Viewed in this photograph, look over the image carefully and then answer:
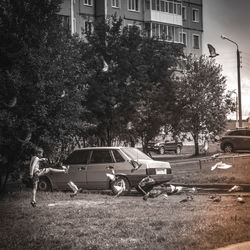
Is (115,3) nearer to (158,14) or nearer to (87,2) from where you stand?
(87,2)

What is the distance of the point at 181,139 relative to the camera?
39.1 metres

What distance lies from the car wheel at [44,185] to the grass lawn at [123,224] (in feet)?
9.62

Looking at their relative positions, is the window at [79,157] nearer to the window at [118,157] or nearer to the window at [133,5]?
the window at [118,157]

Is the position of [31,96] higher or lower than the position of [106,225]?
higher

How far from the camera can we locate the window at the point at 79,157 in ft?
57.2

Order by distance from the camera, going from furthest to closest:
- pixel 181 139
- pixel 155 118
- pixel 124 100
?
1. pixel 181 139
2. pixel 155 118
3. pixel 124 100

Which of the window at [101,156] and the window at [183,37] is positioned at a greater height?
the window at [183,37]

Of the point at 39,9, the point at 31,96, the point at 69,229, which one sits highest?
the point at 39,9

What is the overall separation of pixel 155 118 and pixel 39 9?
55.1 feet

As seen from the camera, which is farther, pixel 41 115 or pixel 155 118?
pixel 155 118

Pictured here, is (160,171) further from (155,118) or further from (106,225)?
(155,118)

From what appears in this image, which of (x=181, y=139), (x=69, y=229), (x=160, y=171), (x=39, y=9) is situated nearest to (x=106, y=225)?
(x=69, y=229)

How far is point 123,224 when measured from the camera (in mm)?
10227

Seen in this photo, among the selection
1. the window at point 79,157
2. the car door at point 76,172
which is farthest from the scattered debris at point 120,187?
the window at point 79,157
